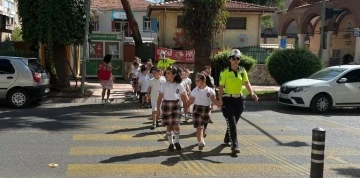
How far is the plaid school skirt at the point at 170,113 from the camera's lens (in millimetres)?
7918

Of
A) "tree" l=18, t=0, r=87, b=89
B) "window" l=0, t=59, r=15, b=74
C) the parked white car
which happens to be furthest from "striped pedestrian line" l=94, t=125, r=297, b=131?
"tree" l=18, t=0, r=87, b=89

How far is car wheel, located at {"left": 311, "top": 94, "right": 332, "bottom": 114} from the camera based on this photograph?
45.9ft

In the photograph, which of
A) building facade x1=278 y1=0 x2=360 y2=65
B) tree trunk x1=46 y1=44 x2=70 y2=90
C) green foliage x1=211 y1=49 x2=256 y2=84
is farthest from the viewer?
building facade x1=278 y1=0 x2=360 y2=65

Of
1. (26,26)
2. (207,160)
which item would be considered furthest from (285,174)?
(26,26)

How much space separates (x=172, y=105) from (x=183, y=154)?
94 cm

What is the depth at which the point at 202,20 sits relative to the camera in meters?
16.5

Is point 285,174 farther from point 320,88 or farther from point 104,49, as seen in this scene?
point 104,49

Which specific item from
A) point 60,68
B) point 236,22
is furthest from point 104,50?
point 236,22

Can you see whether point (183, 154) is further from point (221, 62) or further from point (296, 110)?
point (221, 62)

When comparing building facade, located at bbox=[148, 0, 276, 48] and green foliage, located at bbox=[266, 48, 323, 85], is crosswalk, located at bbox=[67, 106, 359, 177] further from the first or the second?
building facade, located at bbox=[148, 0, 276, 48]

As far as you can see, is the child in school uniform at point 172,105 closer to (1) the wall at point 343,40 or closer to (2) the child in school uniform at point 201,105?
(2) the child in school uniform at point 201,105

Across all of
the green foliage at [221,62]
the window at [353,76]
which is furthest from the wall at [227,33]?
the window at [353,76]

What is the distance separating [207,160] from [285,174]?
1.34 m

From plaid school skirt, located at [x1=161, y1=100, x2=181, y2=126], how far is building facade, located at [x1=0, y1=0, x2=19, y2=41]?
29556 millimetres
